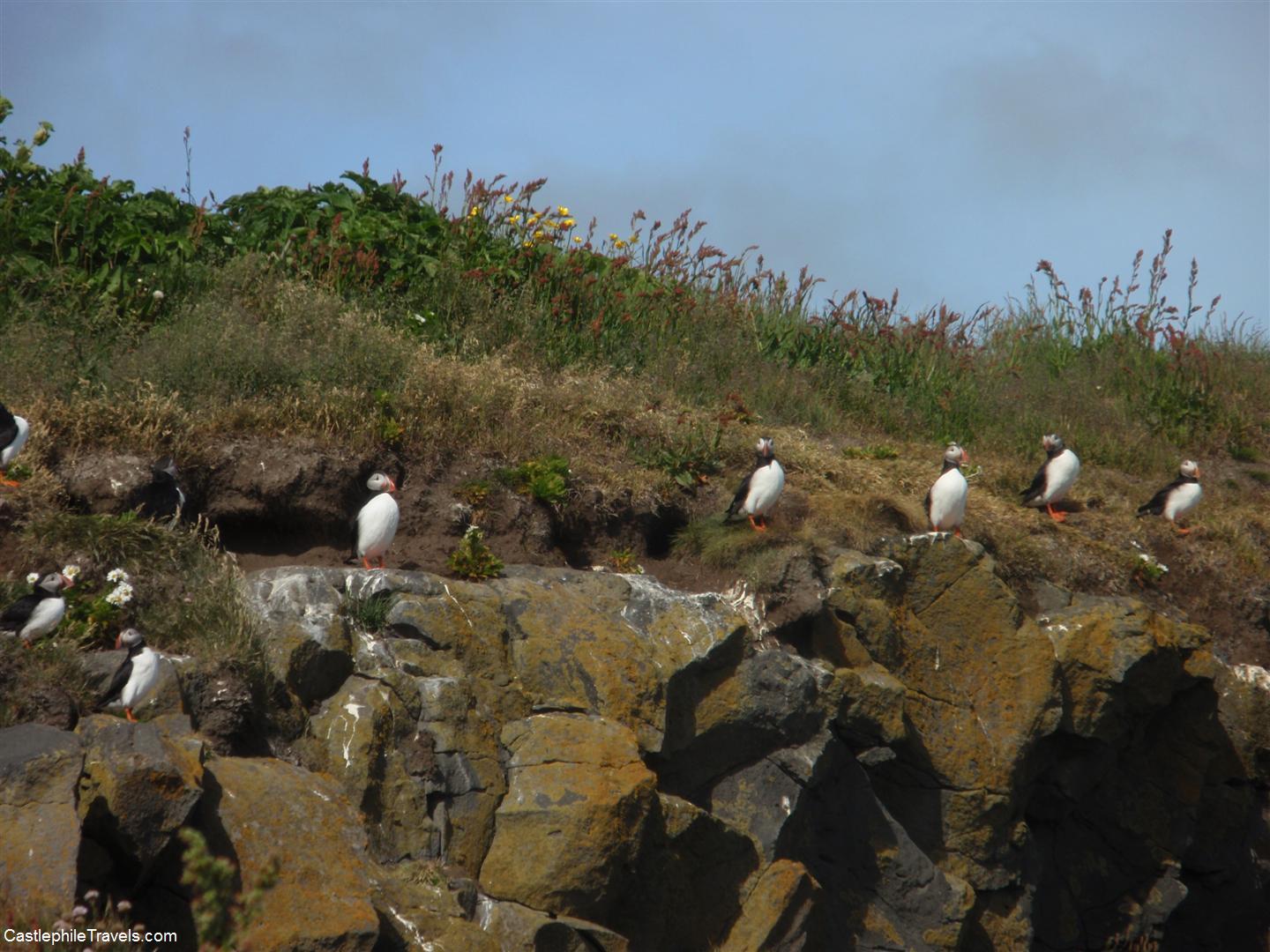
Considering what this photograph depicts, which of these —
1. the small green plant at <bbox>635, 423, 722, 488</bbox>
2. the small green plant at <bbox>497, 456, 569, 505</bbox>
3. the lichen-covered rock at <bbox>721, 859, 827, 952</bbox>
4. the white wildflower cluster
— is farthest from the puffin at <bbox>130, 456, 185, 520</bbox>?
the lichen-covered rock at <bbox>721, 859, 827, 952</bbox>

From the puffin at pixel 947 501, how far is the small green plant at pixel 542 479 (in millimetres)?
2726

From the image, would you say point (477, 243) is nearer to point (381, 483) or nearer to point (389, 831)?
point (381, 483)

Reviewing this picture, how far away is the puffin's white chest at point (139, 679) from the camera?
17.9 ft

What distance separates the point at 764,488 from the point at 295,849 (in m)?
4.55

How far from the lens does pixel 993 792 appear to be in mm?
8227

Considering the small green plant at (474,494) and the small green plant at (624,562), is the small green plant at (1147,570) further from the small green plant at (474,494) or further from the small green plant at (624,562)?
the small green plant at (474,494)

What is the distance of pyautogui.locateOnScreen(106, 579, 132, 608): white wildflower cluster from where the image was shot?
6.00 meters

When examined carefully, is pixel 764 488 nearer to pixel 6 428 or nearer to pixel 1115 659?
pixel 1115 659

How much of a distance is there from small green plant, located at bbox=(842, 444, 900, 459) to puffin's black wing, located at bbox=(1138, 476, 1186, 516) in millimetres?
2254

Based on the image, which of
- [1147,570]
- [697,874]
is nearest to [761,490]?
[697,874]

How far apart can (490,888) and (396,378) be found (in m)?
4.52

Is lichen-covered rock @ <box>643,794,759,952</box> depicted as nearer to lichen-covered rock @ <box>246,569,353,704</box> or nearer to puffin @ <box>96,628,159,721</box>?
lichen-covered rock @ <box>246,569,353,704</box>

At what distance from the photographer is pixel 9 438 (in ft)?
22.3

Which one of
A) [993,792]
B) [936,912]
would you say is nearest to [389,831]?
→ [936,912]
